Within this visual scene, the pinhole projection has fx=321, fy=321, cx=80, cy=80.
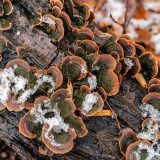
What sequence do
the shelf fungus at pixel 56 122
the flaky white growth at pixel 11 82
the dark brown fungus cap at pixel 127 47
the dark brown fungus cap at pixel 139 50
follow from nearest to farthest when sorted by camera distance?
the shelf fungus at pixel 56 122 → the flaky white growth at pixel 11 82 → the dark brown fungus cap at pixel 127 47 → the dark brown fungus cap at pixel 139 50

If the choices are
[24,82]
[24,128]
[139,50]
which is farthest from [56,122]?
[139,50]

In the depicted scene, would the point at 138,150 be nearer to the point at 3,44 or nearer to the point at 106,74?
the point at 106,74

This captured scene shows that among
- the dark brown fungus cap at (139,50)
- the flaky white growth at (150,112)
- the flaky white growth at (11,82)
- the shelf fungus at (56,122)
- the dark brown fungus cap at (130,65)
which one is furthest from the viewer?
the dark brown fungus cap at (139,50)

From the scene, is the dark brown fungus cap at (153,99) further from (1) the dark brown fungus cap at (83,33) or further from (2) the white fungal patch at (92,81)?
(1) the dark brown fungus cap at (83,33)

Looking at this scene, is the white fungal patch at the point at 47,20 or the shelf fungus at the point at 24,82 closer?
the shelf fungus at the point at 24,82

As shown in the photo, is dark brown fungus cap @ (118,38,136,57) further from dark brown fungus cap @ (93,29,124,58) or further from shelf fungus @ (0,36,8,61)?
shelf fungus @ (0,36,8,61)

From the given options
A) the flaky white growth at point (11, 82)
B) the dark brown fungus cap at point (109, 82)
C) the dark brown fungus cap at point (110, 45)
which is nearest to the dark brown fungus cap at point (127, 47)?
the dark brown fungus cap at point (110, 45)
